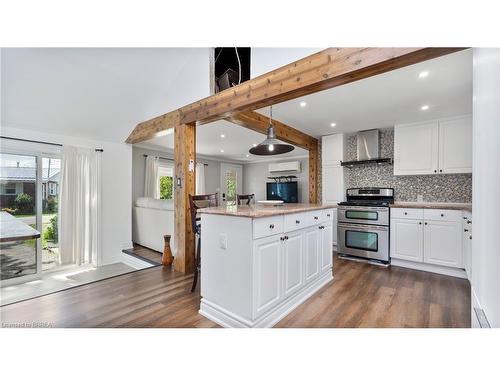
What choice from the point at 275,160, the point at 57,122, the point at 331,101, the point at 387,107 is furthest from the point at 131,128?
A: the point at 275,160

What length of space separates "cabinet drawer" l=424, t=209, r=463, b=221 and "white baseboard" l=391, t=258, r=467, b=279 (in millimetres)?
675

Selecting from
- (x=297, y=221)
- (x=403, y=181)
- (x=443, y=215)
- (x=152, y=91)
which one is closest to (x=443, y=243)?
(x=443, y=215)

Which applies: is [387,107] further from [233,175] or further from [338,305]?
[233,175]

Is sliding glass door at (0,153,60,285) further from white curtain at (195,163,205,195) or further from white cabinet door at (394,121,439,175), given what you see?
white cabinet door at (394,121,439,175)

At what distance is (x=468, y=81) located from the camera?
237 cm

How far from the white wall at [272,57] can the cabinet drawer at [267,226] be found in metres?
1.46

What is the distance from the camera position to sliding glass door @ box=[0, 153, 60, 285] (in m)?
3.11

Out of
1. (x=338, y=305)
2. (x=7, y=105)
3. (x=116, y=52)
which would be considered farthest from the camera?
(x=7, y=105)

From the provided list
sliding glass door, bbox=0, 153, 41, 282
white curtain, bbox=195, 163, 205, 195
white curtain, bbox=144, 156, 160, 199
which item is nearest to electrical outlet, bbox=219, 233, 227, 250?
sliding glass door, bbox=0, 153, 41, 282

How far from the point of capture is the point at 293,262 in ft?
7.13

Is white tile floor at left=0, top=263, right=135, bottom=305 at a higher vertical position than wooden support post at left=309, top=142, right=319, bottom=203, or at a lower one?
lower

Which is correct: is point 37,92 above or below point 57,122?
above

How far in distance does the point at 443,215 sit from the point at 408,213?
15.8 inches
